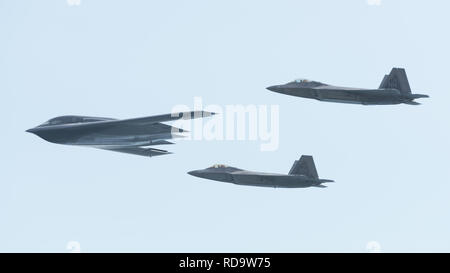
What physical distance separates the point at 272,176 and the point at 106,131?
47.9 feet

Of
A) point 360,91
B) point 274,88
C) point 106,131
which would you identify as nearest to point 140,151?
point 106,131

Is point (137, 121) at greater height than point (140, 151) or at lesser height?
greater

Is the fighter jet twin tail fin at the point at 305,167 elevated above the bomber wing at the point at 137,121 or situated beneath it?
situated beneath

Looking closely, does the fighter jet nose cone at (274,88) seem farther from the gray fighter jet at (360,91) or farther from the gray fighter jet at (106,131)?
the gray fighter jet at (106,131)

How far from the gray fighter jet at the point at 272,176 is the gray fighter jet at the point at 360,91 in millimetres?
6236

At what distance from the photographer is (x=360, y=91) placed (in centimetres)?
7312

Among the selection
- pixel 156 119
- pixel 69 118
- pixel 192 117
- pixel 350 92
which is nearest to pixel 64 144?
pixel 69 118

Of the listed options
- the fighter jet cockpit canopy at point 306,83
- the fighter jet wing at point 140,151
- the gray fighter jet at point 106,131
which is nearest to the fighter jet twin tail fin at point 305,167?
the fighter jet cockpit canopy at point 306,83

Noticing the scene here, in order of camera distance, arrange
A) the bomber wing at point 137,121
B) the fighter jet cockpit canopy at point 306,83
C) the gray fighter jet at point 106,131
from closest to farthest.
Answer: the bomber wing at point 137,121
the gray fighter jet at point 106,131
the fighter jet cockpit canopy at point 306,83

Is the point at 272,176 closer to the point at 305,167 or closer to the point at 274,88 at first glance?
the point at 305,167

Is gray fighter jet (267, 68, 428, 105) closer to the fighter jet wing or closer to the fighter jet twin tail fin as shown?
the fighter jet twin tail fin

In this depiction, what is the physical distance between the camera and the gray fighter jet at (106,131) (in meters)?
76.2

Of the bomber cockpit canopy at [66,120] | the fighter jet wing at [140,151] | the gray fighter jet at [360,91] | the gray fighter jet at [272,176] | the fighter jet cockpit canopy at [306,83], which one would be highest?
the fighter jet cockpit canopy at [306,83]
